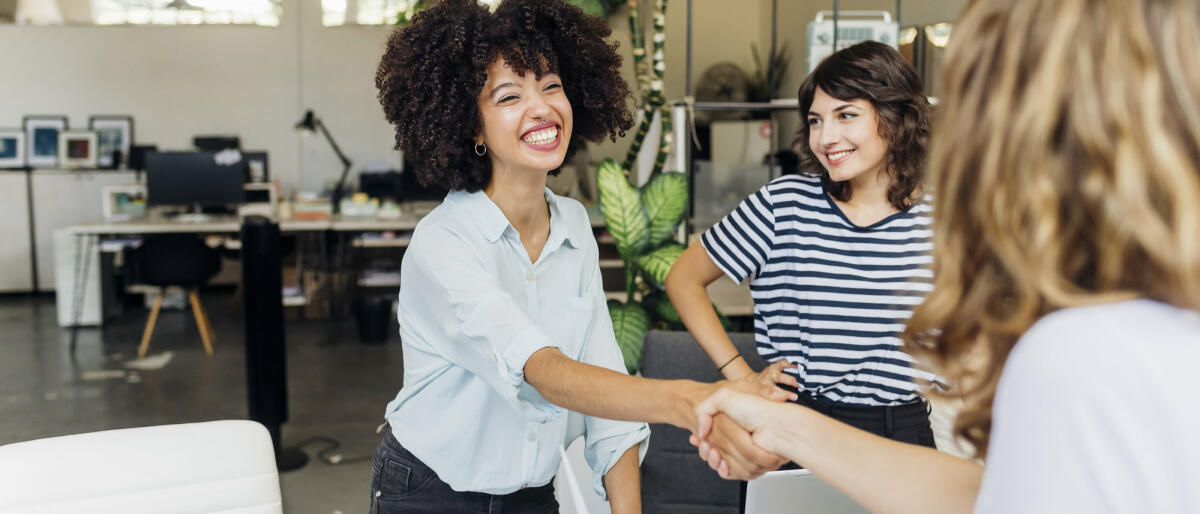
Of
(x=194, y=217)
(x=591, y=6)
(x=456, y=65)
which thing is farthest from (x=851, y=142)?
(x=194, y=217)

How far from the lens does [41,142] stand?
885 cm

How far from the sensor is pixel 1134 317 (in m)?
0.58

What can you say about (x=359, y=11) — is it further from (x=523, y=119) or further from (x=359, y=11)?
(x=523, y=119)

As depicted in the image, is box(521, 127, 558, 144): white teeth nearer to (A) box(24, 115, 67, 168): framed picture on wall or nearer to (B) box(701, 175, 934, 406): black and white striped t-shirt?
(B) box(701, 175, 934, 406): black and white striped t-shirt

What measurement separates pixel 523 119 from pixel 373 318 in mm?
5452

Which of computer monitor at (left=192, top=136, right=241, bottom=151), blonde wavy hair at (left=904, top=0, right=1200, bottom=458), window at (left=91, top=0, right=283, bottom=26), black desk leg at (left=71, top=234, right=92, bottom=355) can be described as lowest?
black desk leg at (left=71, top=234, right=92, bottom=355)

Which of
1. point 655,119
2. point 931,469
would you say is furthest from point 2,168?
point 931,469

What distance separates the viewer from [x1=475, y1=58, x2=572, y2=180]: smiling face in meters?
1.43

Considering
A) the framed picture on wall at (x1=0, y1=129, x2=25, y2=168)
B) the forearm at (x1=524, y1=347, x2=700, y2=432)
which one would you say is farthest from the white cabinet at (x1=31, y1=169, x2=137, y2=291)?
the forearm at (x1=524, y1=347, x2=700, y2=432)

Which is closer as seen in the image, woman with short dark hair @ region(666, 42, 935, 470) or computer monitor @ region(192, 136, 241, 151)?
woman with short dark hair @ region(666, 42, 935, 470)

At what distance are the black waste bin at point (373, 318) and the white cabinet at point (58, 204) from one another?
151 inches

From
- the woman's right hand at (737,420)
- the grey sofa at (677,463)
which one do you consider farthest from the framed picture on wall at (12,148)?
the woman's right hand at (737,420)

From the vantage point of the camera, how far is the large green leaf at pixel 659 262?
2793 mm

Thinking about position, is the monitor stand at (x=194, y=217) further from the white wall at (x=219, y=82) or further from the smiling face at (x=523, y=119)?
the smiling face at (x=523, y=119)
